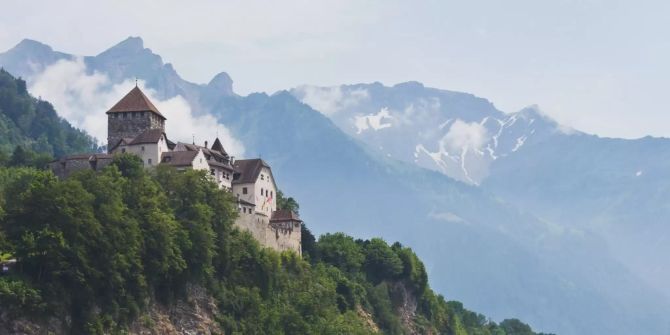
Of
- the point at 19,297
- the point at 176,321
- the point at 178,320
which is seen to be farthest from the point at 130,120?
the point at 19,297

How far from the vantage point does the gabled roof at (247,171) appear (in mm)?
118562

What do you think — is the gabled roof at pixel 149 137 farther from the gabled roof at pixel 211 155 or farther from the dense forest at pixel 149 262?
the dense forest at pixel 149 262

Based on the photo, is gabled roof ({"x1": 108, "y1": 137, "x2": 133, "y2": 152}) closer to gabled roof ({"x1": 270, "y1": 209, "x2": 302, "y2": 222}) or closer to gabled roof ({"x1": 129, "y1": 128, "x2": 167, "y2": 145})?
gabled roof ({"x1": 129, "y1": 128, "x2": 167, "y2": 145})

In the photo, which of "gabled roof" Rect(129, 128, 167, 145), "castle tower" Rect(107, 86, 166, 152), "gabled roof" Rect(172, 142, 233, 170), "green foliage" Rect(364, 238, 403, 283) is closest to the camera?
"gabled roof" Rect(129, 128, 167, 145)

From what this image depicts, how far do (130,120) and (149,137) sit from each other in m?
7.29

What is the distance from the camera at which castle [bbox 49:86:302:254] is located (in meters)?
111

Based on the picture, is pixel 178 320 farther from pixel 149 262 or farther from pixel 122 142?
pixel 122 142

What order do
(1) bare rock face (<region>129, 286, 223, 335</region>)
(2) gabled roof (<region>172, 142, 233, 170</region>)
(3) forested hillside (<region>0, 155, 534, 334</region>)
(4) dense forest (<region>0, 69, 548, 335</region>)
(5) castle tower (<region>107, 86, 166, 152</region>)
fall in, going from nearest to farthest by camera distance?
(3) forested hillside (<region>0, 155, 534, 334</region>) → (4) dense forest (<region>0, 69, 548, 335</region>) → (1) bare rock face (<region>129, 286, 223, 335</region>) → (2) gabled roof (<region>172, 142, 233, 170</region>) → (5) castle tower (<region>107, 86, 166, 152</region>)

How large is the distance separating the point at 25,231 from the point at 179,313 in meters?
19.2

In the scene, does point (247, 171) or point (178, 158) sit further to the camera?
point (247, 171)

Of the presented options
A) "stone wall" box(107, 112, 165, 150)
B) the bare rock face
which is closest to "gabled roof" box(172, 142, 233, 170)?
"stone wall" box(107, 112, 165, 150)

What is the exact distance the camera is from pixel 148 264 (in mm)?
89438

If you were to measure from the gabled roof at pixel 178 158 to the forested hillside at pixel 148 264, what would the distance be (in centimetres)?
673

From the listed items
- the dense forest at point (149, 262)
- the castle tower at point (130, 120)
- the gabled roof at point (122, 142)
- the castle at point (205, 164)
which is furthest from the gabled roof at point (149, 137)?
the dense forest at point (149, 262)
